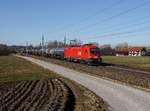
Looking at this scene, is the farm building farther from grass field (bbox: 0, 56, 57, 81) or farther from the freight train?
grass field (bbox: 0, 56, 57, 81)

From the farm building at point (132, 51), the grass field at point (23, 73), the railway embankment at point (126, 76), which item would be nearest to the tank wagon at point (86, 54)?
the grass field at point (23, 73)

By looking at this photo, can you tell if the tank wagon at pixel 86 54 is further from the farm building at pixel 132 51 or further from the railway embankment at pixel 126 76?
the farm building at pixel 132 51

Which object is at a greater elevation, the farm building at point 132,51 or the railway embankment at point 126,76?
the railway embankment at point 126,76

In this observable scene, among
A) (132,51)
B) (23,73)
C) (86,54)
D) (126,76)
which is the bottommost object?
(132,51)

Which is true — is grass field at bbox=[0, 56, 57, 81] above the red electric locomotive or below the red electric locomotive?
below

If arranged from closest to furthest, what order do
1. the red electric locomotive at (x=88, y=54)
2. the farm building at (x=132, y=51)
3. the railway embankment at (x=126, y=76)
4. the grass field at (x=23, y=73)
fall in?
the railway embankment at (x=126, y=76) → the grass field at (x=23, y=73) → the red electric locomotive at (x=88, y=54) → the farm building at (x=132, y=51)

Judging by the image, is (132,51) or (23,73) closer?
(23,73)

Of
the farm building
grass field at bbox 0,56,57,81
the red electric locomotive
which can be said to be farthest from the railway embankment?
the farm building

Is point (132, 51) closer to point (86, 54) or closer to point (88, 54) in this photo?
point (86, 54)

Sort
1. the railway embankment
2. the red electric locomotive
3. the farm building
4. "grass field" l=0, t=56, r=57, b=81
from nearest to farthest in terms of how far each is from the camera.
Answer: the railway embankment < "grass field" l=0, t=56, r=57, b=81 < the red electric locomotive < the farm building

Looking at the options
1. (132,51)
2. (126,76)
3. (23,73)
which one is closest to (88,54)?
(23,73)

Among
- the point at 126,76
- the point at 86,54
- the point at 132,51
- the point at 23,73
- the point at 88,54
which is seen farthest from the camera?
the point at 132,51

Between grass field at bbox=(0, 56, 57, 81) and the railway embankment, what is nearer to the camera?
the railway embankment

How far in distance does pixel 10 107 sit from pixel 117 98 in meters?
5.39
